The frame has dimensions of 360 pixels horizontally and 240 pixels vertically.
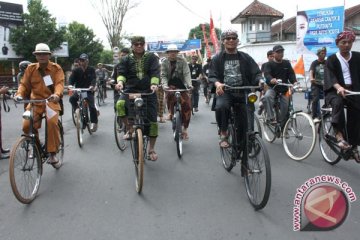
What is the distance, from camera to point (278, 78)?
293 inches

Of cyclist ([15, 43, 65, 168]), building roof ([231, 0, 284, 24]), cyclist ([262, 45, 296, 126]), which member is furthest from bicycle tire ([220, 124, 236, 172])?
building roof ([231, 0, 284, 24])

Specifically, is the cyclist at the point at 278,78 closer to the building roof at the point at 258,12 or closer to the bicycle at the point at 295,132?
the bicycle at the point at 295,132

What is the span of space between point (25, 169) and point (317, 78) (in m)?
7.01

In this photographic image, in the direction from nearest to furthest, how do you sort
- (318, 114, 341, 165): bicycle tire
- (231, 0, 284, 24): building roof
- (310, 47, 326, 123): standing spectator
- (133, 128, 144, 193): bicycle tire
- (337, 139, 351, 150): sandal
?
(133, 128, 144, 193): bicycle tire → (337, 139, 351, 150): sandal → (318, 114, 341, 165): bicycle tire → (310, 47, 326, 123): standing spectator → (231, 0, 284, 24): building roof

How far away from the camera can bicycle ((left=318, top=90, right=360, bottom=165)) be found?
5234 mm

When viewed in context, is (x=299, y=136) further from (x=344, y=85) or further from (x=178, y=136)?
(x=178, y=136)

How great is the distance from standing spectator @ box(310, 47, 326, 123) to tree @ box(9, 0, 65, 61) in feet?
74.9

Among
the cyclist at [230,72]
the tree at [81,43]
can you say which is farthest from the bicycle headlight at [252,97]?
the tree at [81,43]

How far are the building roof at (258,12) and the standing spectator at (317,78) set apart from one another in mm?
30287

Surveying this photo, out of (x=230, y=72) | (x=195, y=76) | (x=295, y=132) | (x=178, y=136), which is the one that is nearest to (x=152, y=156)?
(x=178, y=136)

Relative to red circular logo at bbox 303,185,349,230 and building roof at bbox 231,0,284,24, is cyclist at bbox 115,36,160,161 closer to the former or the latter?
red circular logo at bbox 303,185,349,230

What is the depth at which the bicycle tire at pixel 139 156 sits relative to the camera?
4.62 m

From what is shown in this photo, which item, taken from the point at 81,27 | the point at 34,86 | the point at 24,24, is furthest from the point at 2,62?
the point at 34,86

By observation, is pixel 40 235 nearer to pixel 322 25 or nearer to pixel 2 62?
pixel 322 25
